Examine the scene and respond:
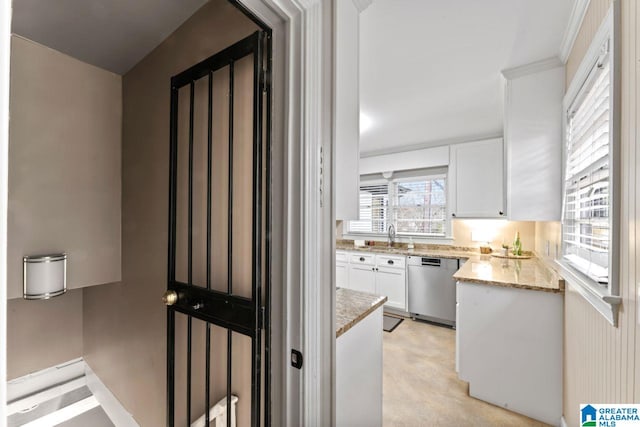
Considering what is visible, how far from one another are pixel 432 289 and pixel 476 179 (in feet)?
5.25

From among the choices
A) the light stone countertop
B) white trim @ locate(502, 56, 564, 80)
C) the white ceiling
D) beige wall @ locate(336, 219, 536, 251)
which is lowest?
the light stone countertop

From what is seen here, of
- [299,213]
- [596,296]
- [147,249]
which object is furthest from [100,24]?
[596,296]

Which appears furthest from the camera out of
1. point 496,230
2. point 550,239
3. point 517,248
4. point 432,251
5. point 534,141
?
point 432,251

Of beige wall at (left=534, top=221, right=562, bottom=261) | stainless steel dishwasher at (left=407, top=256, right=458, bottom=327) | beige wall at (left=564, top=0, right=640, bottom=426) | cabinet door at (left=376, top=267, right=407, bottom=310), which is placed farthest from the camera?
cabinet door at (left=376, top=267, right=407, bottom=310)

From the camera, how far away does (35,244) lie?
1.44 m

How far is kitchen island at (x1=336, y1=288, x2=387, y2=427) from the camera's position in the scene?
1172mm

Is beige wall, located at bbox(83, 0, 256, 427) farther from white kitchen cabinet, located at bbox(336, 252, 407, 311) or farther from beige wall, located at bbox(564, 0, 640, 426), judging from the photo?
white kitchen cabinet, located at bbox(336, 252, 407, 311)

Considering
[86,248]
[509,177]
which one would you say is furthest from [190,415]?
[509,177]

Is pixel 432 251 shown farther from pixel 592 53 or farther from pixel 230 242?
pixel 230 242

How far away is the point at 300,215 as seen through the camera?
89 centimetres

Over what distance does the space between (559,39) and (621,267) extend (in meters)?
1.61

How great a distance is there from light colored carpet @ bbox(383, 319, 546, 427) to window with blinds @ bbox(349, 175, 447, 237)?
5.85 ft

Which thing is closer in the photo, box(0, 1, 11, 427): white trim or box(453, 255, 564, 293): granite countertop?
box(0, 1, 11, 427): white trim

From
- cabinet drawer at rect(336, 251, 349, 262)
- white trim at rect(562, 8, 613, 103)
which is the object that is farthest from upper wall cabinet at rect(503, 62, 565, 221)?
cabinet drawer at rect(336, 251, 349, 262)
